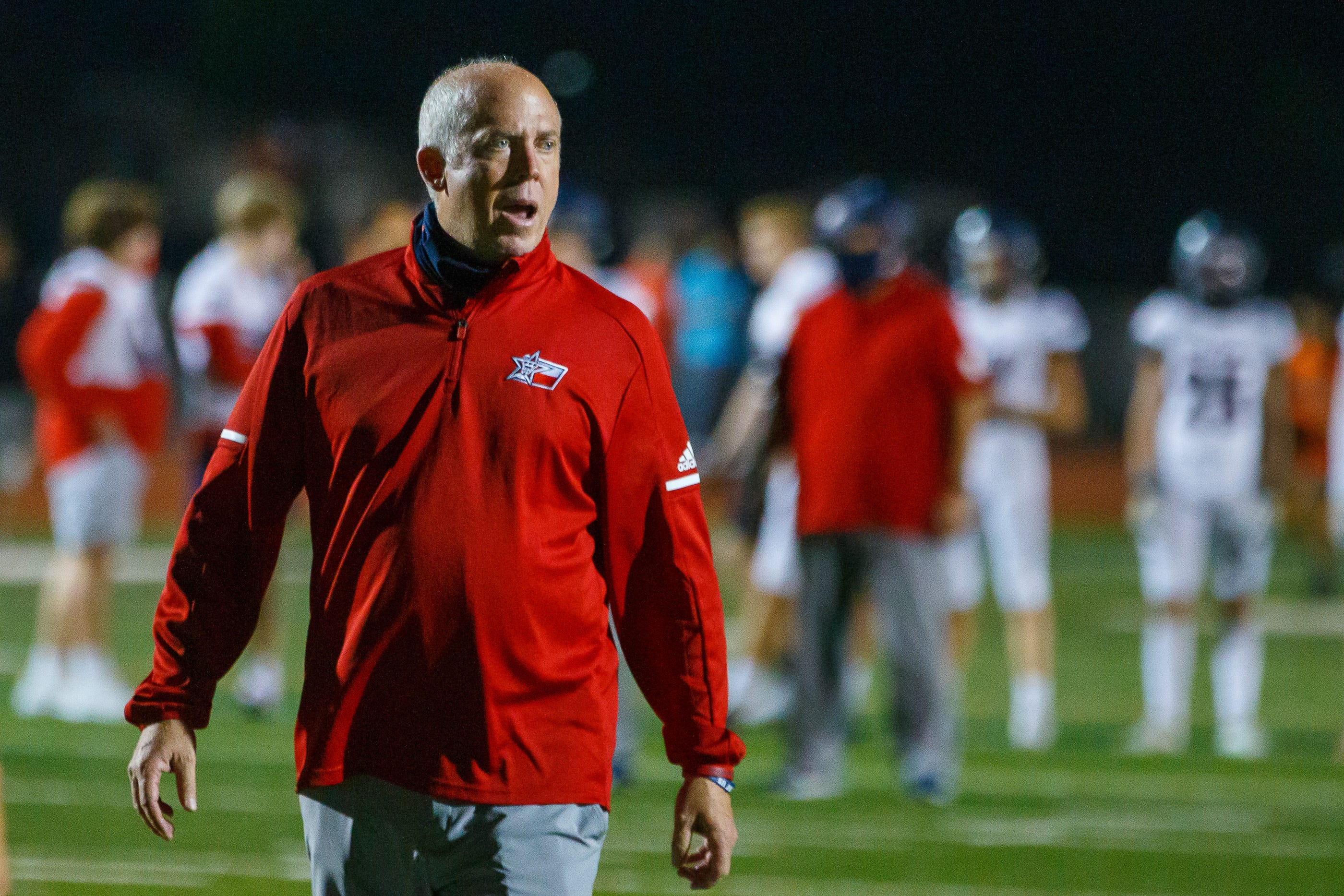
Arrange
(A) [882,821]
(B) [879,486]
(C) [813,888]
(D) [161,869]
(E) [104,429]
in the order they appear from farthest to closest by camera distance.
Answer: (E) [104,429]
(B) [879,486]
(A) [882,821]
(D) [161,869]
(C) [813,888]

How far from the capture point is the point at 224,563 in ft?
9.66

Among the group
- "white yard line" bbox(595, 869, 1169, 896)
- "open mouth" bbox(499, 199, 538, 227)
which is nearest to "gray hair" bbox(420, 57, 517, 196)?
"open mouth" bbox(499, 199, 538, 227)

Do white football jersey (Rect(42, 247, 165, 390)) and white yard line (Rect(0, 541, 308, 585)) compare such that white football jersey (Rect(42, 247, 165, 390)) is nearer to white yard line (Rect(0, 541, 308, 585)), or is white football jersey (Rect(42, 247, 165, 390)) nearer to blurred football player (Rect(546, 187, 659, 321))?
blurred football player (Rect(546, 187, 659, 321))

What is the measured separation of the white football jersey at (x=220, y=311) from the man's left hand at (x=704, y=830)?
647 cm

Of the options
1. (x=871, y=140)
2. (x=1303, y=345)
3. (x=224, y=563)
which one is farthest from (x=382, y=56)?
(x=224, y=563)

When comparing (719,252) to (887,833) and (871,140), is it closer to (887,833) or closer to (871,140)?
(887,833)

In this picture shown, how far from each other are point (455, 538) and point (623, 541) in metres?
0.29

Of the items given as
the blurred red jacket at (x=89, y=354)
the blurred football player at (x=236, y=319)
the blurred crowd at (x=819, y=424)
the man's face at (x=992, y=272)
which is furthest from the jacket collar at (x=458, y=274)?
the man's face at (x=992, y=272)

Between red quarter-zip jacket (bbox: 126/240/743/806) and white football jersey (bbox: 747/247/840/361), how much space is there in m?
6.17

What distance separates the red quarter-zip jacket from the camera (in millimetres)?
2793

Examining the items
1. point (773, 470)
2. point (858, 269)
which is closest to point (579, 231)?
point (858, 269)

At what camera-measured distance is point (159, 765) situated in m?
2.91

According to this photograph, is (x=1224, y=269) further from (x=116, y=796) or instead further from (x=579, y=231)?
(x=116, y=796)

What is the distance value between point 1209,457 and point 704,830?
6475 millimetres
